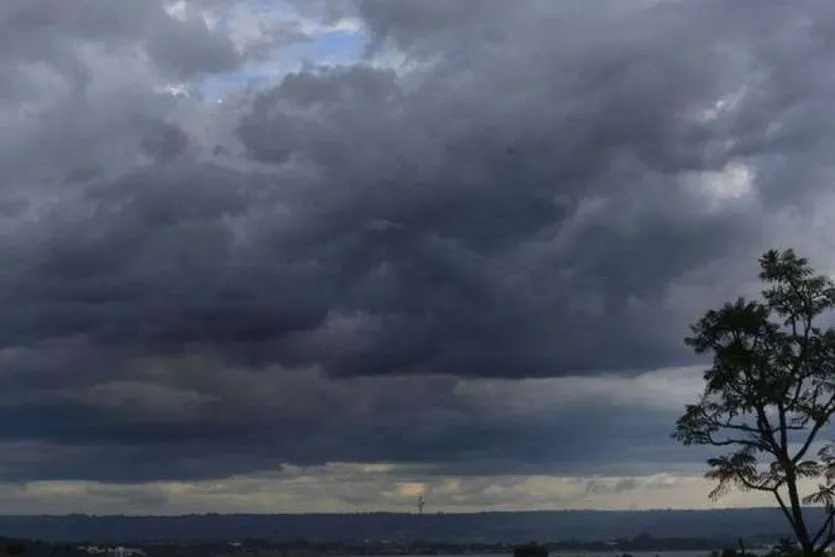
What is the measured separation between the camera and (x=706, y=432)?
1742 inches

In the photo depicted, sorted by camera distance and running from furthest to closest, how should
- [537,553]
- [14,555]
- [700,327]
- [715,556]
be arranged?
[14,555] → [537,553] → [715,556] → [700,327]

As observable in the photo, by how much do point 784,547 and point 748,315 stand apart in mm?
10298

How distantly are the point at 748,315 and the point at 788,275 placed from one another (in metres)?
1.89

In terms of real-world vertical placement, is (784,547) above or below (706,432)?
below

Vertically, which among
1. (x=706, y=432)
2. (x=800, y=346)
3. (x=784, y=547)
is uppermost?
(x=800, y=346)

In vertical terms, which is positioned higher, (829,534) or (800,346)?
(800,346)

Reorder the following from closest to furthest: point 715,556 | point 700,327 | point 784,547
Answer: point 700,327 < point 784,547 < point 715,556

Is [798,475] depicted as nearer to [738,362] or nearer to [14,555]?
[738,362]

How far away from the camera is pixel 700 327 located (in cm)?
4500

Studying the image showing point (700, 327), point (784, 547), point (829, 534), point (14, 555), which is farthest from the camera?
point (14, 555)

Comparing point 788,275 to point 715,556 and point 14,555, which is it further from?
point 14,555

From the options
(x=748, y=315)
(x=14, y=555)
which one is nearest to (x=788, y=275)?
(x=748, y=315)

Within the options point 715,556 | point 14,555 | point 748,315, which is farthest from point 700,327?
point 14,555

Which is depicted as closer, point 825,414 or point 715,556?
point 825,414
